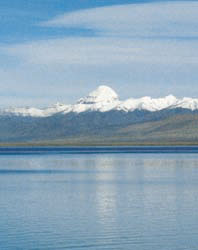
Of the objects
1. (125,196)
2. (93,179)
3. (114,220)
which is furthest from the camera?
(93,179)

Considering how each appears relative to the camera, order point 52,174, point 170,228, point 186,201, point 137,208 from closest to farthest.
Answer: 1. point 170,228
2. point 137,208
3. point 186,201
4. point 52,174

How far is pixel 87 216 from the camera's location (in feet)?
117

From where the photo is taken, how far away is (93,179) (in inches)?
2370

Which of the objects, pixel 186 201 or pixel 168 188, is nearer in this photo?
pixel 186 201

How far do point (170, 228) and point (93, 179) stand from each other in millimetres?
28714

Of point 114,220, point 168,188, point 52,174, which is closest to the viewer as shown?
point 114,220

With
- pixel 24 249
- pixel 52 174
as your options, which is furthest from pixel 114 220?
pixel 52 174

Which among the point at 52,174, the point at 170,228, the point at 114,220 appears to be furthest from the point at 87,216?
the point at 52,174

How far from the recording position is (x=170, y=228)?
3167cm

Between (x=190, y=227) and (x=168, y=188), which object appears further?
(x=168, y=188)

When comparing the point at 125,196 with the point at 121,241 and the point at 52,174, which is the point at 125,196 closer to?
the point at 121,241

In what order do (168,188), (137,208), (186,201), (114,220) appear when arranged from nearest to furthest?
(114,220)
(137,208)
(186,201)
(168,188)

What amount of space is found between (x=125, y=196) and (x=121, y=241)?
→ 15.4 meters

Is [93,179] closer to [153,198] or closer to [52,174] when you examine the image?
[52,174]
